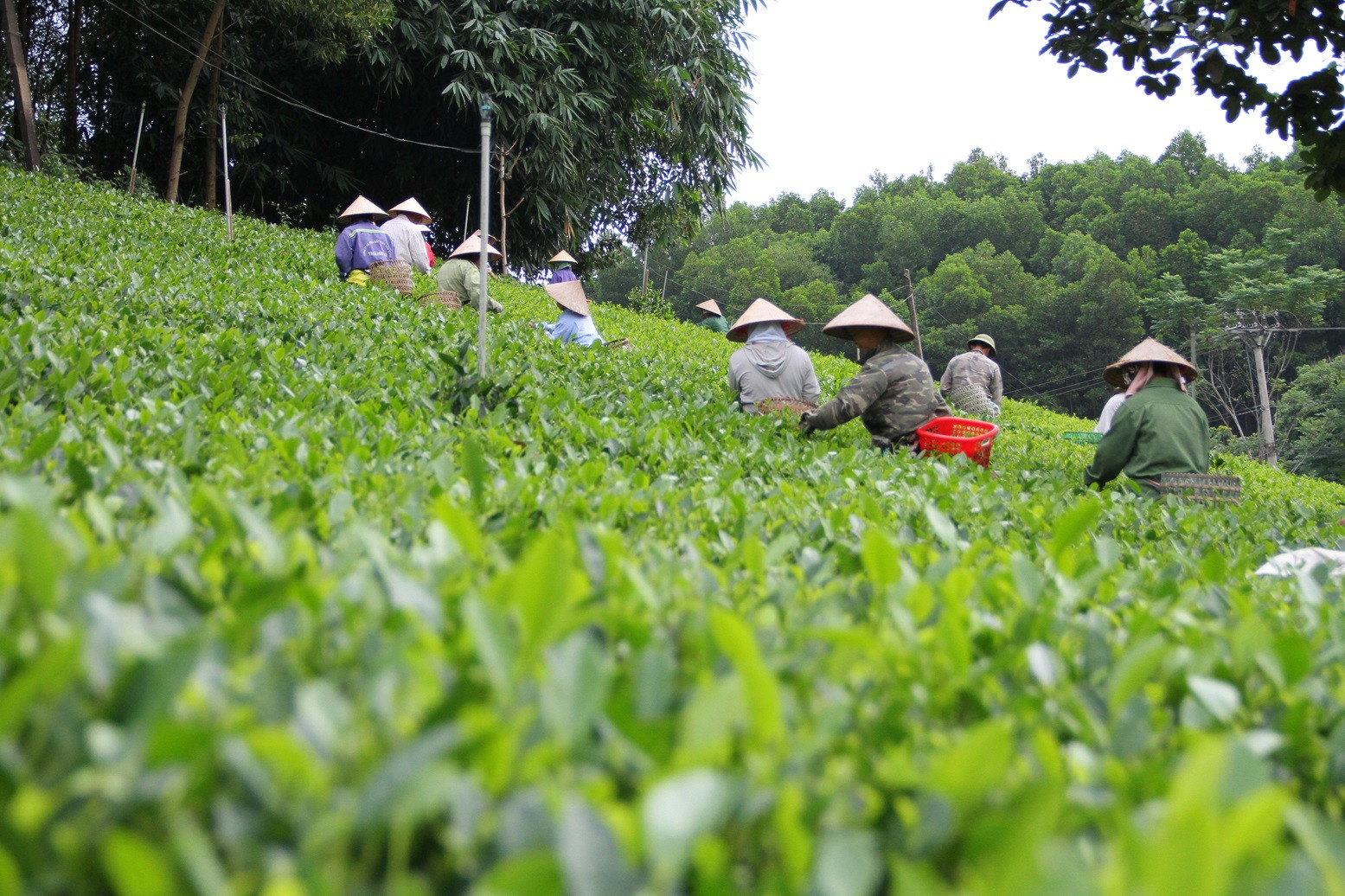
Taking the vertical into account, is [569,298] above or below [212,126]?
below

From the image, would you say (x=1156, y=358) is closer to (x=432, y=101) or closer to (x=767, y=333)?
(x=767, y=333)

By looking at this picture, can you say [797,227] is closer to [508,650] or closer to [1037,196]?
[1037,196]

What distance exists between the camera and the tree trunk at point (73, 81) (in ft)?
60.6

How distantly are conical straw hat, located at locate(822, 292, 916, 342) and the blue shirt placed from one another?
5.14m

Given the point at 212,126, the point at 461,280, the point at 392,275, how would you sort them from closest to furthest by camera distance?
the point at 392,275
the point at 461,280
the point at 212,126

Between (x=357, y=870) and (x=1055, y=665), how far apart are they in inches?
39.1

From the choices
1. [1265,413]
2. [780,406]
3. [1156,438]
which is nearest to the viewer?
[1156,438]

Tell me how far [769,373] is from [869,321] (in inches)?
31.8

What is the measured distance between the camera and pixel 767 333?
702cm

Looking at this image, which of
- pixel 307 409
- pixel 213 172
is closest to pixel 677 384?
pixel 307 409

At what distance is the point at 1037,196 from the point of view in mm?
76250

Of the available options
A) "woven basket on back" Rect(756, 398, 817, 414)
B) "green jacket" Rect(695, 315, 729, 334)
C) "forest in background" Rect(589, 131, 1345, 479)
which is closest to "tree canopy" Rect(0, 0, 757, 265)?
"green jacket" Rect(695, 315, 729, 334)

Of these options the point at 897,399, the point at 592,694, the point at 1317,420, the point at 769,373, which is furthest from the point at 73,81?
the point at 1317,420

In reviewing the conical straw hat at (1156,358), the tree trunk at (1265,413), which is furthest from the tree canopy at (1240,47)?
the tree trunk at (1265,413)
